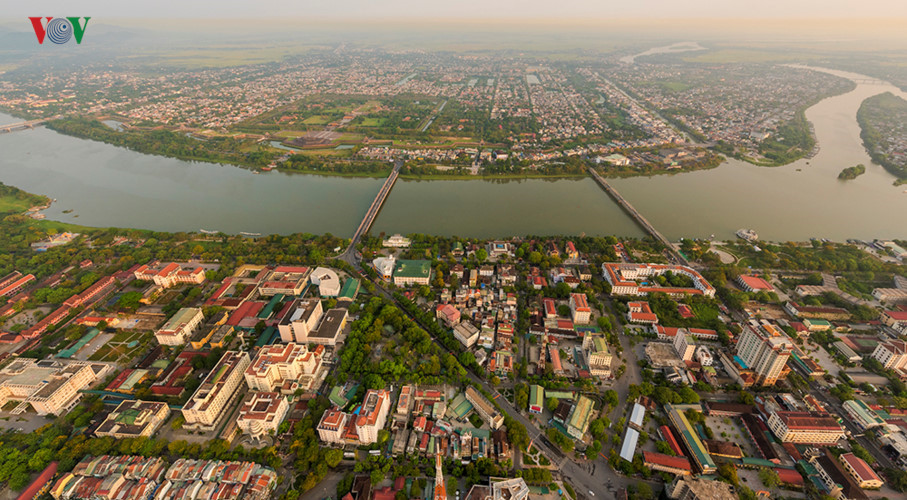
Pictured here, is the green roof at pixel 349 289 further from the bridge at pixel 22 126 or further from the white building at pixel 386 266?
the bridge at pixel 22 126

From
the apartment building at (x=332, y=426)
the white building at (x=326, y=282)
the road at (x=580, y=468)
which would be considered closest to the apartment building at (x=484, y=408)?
the road at (x=580, y=468)

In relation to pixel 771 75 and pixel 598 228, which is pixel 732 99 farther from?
pixel 598 228

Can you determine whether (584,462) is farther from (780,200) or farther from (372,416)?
(780,200)

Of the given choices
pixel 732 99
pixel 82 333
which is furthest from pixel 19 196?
pixel 732 99

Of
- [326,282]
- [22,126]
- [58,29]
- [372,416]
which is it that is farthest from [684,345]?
[22,126]

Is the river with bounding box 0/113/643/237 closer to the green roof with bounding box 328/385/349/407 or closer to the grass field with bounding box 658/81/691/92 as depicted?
the green roof with bounding box 328/385/349/407

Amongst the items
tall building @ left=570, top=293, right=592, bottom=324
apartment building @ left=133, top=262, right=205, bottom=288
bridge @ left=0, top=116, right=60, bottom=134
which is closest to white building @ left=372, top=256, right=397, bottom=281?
apartment building @ left=133, top=262, right=205, bottom=288
